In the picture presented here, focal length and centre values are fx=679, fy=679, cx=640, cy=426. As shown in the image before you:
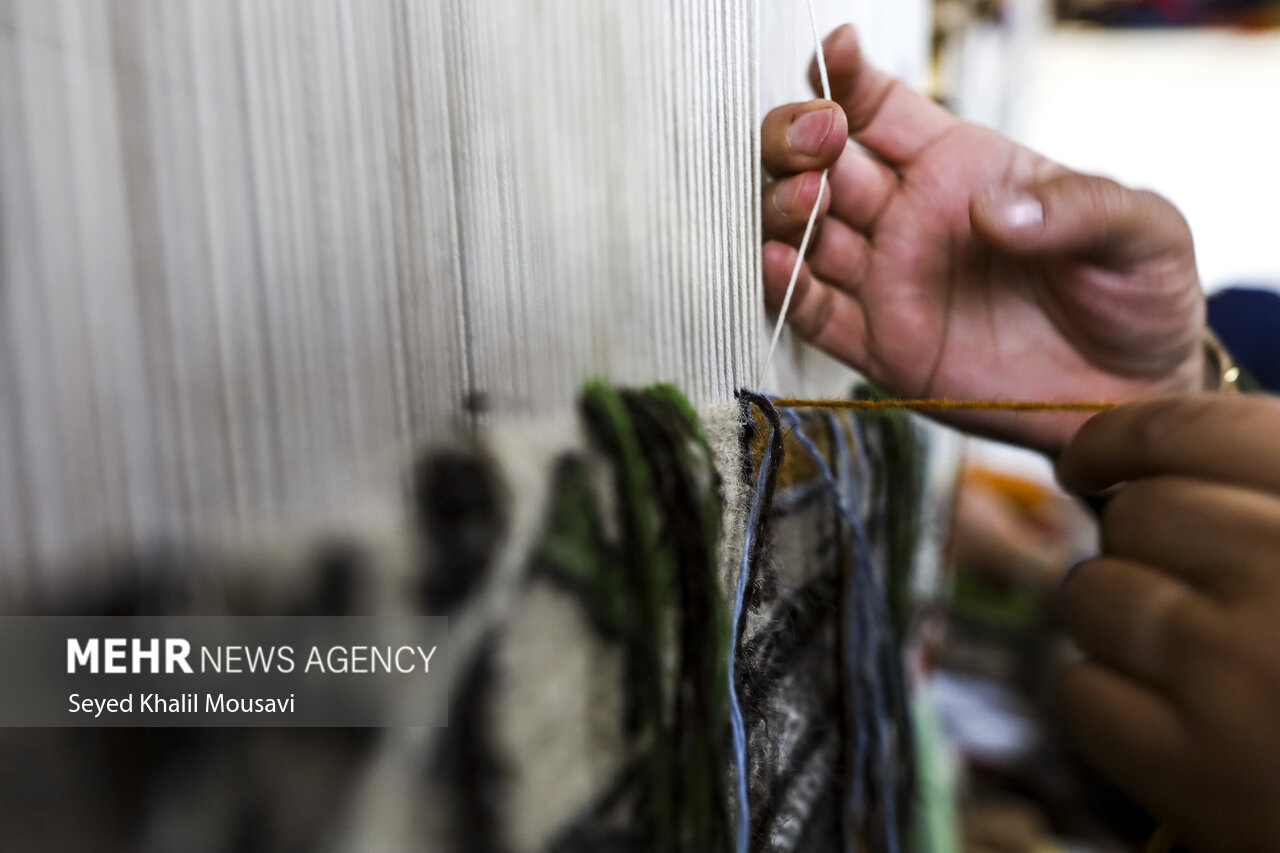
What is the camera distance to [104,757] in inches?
9.1

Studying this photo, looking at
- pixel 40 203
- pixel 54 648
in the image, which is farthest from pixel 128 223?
pixel 54 648

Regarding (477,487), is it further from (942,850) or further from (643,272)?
(942,850)

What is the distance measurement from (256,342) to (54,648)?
12 cm

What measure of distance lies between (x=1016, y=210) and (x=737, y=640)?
1.25 feet

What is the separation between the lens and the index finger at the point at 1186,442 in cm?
42

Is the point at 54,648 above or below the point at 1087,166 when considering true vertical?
below

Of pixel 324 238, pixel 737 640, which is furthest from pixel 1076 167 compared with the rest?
pixel 324 238

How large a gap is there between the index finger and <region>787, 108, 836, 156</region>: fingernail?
0.29m

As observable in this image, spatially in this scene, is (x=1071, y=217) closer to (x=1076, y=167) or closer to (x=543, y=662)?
(x=543, y=662)

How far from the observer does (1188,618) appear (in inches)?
16.6

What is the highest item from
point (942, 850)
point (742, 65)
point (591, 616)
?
point (742, 65)

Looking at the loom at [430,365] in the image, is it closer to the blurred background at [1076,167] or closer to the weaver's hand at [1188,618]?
the weaver's hand at [1188,618]

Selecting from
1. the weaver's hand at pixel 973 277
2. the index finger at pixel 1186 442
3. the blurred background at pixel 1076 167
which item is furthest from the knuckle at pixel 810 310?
the blurred background at pixel 1076 167

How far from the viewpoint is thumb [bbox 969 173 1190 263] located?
50cm
